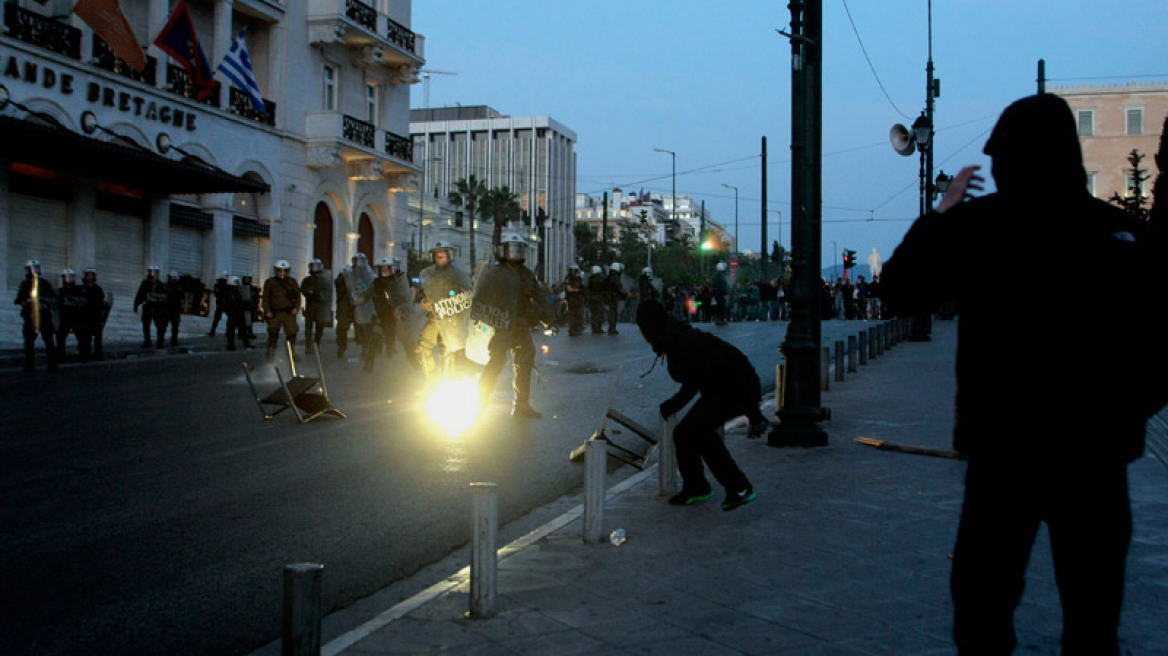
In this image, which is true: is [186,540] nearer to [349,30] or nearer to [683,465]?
[683,465]

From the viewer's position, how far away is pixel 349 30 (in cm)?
3438

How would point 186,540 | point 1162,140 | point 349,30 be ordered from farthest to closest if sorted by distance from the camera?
point 349,30, point 186,540, point 1162,140

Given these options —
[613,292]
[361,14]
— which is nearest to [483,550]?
[613,292]

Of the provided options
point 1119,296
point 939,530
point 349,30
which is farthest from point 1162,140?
point 349,30

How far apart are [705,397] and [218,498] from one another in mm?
3142

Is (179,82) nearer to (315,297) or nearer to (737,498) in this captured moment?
(315,297)

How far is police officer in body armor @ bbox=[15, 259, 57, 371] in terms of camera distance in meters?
16.1

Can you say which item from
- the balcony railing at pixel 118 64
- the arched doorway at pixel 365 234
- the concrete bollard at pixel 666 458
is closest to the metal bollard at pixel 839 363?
the concrete bollard at pixel 666 458

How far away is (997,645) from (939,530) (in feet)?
10.5

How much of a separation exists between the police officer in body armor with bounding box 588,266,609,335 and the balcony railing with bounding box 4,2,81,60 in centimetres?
1411

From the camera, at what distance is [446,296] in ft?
40.1

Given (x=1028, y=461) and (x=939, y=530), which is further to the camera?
(x=939, y=530)

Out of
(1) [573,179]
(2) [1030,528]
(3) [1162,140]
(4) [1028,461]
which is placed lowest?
(2) [1030,528]

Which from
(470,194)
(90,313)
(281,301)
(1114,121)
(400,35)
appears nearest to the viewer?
(281,301)
